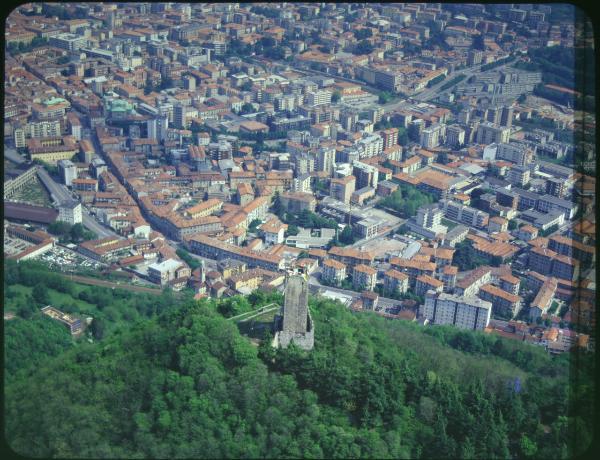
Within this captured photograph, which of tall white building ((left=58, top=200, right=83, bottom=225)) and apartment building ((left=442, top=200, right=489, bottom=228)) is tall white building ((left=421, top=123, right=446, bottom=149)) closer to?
apartment building ((left=442, top=200, right=489, bottom=228))

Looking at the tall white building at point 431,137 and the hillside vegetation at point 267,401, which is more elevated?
the hillside vegetation at point 267,401

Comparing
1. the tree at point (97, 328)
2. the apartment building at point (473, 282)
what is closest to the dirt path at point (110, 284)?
the tree at point (97, 328)

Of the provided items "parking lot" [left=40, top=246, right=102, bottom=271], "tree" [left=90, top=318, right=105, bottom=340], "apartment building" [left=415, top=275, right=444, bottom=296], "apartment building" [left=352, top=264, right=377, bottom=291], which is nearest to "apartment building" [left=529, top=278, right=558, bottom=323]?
"apartment building" [left=415, top=275, right=444, bottom=296]

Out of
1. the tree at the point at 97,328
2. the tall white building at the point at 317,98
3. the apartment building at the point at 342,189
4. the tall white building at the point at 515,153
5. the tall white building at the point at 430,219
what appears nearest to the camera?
the tree at the point at 97,328

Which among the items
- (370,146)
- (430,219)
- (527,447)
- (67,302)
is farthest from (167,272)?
(527,447)

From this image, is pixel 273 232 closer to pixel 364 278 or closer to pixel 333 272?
pixel 333 272

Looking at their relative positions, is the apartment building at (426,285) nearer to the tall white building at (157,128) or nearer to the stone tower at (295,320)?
the stone tower at (295,320)

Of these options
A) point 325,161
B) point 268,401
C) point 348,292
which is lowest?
point 348,292
